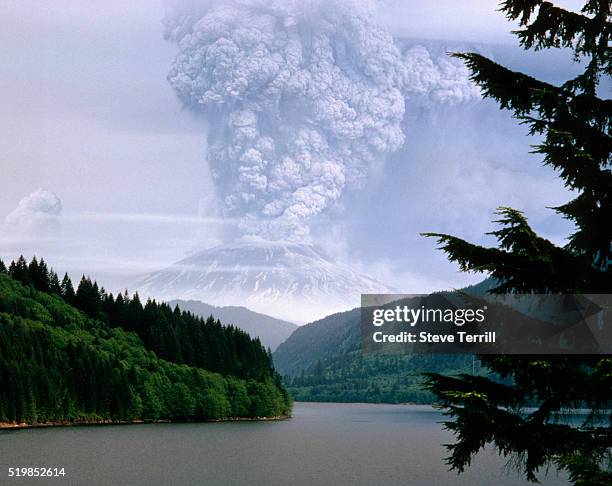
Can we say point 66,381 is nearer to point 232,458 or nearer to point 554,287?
point 232,458

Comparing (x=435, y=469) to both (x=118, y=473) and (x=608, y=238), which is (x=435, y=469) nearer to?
(x=118, y=473)

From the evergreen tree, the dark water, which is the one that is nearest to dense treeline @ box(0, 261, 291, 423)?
the dark water

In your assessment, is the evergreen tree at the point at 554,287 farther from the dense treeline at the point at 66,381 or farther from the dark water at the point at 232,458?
the dense treeline at the point at 66,381

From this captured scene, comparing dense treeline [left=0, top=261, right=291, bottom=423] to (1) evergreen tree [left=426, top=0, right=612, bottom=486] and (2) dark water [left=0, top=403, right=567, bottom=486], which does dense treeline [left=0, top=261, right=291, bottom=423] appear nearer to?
(2) dark water [left=0, top=403, right=567, bottom=486]

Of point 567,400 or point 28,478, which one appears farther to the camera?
point 28,478

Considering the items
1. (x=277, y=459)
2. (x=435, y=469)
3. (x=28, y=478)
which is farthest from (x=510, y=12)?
(x=277, y=459)
